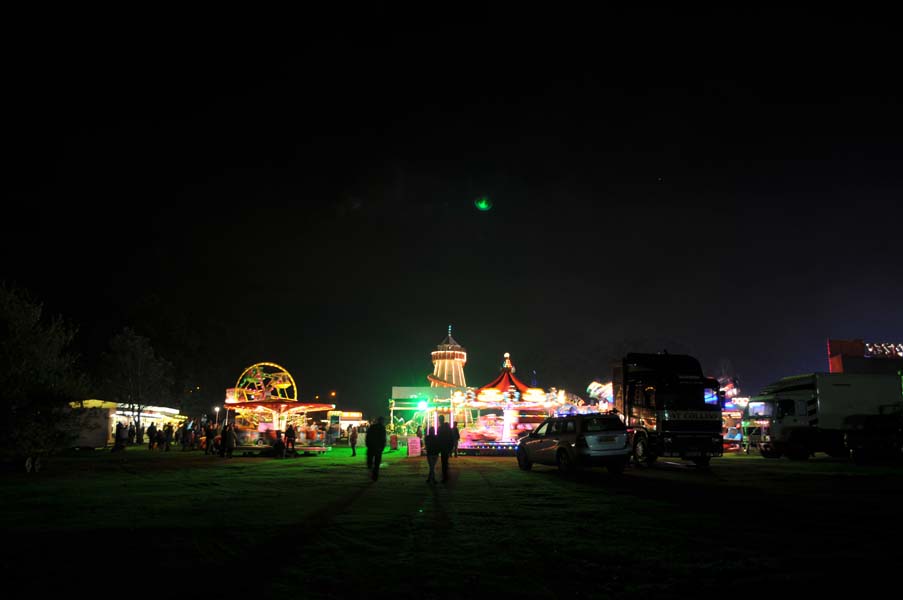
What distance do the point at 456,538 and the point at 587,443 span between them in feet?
34.3

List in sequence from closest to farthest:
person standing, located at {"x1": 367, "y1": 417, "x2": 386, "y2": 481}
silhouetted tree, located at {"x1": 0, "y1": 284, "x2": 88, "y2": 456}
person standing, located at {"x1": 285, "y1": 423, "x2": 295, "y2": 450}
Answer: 1. person standing, located at {"x1": 367, "y1": 417, "x2": 386, "y2": 481}
2. silhouetted tree, located at {"x1": 0, "y1": 284, "x2": 88, "y2": 456}
3. person standing, located at {"x1": 285, "y1": 423, "x2": 295, "y2": 450}

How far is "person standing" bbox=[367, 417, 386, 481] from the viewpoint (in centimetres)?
1591

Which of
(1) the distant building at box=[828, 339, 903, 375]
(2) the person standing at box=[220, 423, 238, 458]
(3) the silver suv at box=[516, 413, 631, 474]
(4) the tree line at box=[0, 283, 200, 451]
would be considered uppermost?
(1) the distant building at box=[828, 339, 903, 375]

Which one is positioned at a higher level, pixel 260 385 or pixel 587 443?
pixel 260 385

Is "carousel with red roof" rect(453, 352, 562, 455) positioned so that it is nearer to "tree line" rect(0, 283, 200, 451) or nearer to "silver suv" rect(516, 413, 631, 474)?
"silver suv" rect(516, 413, 631, 474)

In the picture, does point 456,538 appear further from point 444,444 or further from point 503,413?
point 503,413

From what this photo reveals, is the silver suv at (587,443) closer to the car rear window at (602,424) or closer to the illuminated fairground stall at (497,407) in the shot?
the car rear window at (602,424)

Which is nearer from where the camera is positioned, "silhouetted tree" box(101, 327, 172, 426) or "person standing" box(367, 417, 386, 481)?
"person standing" box(367, 417, 386, 481)

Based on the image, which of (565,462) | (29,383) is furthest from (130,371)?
(565,462)

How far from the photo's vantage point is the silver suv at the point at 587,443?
17266mm

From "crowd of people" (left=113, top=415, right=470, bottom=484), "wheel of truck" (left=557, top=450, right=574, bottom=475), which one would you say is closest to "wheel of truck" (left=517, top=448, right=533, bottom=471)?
"wheel of truck" (left=557, top=450, right=574, bottom=475)

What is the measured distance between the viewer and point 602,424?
1778cm

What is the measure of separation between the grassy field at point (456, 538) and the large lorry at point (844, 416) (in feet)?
42.1

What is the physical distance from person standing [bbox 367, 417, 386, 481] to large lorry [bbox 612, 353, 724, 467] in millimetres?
9194
